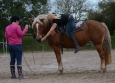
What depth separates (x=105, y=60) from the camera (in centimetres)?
809

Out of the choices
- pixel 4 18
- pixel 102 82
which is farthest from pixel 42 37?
pixel 4 18

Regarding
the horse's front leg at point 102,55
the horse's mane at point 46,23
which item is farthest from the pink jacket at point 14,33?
the horse's front leg at point 102,55

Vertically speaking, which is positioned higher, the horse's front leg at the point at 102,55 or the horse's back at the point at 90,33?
the horse's back at the point at 90,33

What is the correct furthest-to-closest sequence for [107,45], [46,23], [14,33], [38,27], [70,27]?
[107,45]
[70,27]
[46,23]
[38,27]
[14,33]

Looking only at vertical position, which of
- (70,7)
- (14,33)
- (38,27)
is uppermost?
(38,27)

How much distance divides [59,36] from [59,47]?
0.36 metres

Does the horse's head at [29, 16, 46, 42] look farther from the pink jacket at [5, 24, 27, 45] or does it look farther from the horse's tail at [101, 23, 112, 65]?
the horse's tail at [101, 23, 112, 65]

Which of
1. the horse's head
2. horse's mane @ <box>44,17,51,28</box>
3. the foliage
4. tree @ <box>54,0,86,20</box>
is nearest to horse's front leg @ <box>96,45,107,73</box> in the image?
horse's mane @ <box>44,17,51,28</box>

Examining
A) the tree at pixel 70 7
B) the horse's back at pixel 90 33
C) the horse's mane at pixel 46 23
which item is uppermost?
the horse's mane at pixel 46 23

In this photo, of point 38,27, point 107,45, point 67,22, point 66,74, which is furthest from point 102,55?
point 38,27

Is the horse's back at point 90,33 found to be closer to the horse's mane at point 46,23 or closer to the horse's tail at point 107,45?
the horse's tail at point 107,45

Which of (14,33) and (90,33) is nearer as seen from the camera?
(14,33)

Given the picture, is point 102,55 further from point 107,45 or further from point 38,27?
point 38,27

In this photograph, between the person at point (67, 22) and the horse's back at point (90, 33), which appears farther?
the horse's back at point (90, 33)
